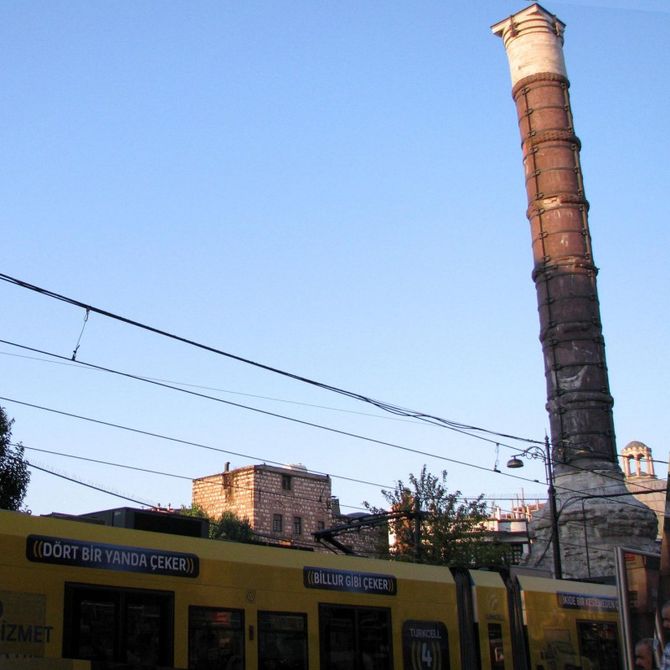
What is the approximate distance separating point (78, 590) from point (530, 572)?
30.8 feet

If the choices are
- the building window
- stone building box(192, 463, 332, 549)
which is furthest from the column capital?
the building window

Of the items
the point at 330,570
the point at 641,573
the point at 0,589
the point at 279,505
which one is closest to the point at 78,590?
the point at 0,589

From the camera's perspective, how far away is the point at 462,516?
39.2 metres

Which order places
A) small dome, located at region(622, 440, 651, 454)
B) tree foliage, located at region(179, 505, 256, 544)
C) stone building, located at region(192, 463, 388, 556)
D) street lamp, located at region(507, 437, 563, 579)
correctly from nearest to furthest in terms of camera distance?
street lamp, located at region(507, 437, 563, 579)
tree foliage, located at region(179, 505, 256, 544)
stone building, located at region(192, 463, 388, 556)
small dome, located at region(622, 440, 651, 454)

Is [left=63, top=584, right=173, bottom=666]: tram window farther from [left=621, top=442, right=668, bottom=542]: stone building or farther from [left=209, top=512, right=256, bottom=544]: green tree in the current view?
[left=621, top=442, right=668, bottom=542]: stone building

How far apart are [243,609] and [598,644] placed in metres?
8.49

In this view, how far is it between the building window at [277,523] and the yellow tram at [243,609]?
57.0 metres

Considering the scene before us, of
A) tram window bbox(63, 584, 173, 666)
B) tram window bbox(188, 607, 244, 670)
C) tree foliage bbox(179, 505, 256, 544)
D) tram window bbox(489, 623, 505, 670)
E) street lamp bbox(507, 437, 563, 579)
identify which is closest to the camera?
tram window bbox(63, 584, 173, 666)

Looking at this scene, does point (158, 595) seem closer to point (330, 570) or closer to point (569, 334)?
point (330, 570)

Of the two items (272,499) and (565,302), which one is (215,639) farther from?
(272,499)

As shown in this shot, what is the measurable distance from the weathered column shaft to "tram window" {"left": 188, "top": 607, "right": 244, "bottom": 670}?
26.8 m

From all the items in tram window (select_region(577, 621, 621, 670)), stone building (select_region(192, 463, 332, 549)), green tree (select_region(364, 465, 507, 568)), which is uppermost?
stone building (select_region(192, 463, 332, 549))

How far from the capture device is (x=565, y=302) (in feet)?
128

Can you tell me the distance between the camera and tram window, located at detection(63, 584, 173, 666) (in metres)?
10.4
